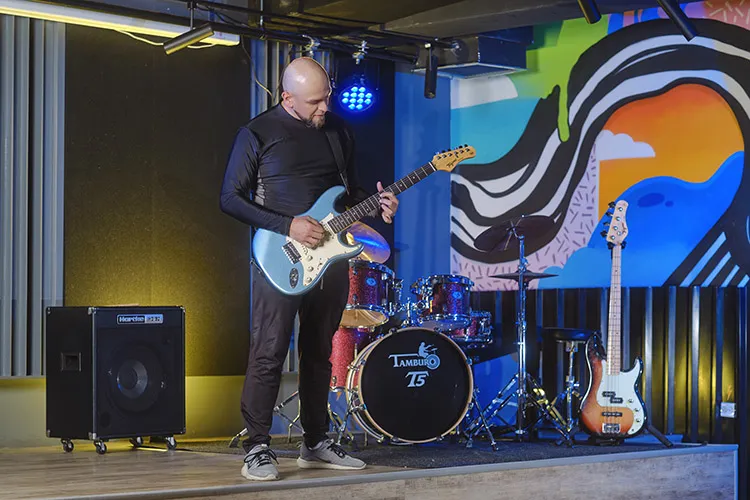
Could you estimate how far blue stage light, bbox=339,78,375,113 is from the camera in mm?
7668

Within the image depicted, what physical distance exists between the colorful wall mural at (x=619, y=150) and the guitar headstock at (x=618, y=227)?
0.60 meters

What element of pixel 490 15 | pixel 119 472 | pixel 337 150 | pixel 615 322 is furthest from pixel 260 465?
pixel 490 15

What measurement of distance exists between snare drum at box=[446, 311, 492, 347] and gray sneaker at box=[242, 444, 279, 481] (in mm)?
2153

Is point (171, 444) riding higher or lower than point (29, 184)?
lower

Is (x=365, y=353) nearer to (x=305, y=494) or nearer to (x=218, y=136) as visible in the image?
(x=305, y=494)

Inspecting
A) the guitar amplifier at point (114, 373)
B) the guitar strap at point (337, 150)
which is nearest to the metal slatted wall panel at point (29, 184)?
the guitar amplifier at point (114, 373)

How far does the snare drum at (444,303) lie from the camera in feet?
20.3

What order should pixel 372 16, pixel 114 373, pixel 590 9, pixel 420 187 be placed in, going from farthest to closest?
1. pixel 420 187
2. pixel 372 16
3. pixel 114 373
4. pixel 590 9

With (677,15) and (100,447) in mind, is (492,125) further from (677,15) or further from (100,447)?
(100,447)

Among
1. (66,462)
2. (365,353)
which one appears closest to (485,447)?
(365,353)

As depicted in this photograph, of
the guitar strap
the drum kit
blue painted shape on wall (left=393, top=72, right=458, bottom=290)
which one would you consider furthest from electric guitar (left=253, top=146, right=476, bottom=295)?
blue painted shape on wall (left=393, top=72, right=458, bottom=290)

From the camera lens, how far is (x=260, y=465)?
4.41 metres

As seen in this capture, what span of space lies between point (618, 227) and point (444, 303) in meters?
1.09

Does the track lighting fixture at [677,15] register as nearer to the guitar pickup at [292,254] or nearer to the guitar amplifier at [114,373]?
the guitar pickup at [292,254]
